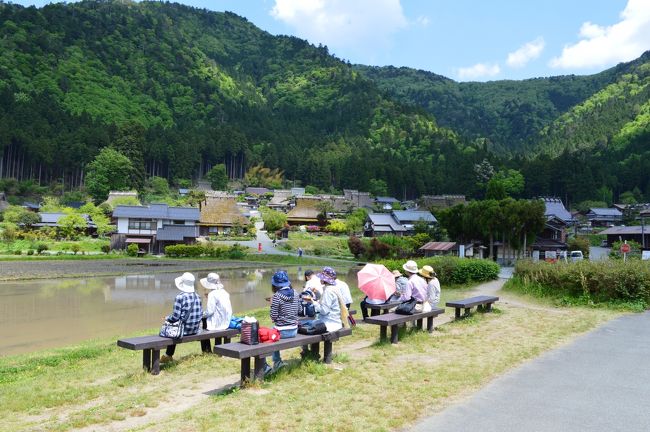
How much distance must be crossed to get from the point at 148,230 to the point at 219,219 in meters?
10.1

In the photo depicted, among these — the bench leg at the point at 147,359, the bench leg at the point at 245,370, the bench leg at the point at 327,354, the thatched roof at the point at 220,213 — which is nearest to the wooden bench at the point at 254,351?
the bench leg at the point at 245,370

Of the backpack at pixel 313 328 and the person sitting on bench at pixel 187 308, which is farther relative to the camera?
the person sitting on bench at pixel 187 308

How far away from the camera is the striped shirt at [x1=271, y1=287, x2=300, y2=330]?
615 cm

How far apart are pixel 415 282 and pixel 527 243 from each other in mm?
25132

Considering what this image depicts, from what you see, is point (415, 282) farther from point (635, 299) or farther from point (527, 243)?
point (527, 243)

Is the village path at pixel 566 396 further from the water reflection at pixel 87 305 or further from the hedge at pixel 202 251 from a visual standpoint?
the hedge at pixel 202 251

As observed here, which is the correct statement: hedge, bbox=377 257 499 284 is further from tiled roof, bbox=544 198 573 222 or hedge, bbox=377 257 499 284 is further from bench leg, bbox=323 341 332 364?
tiled roof, bbox=544 198 573 222

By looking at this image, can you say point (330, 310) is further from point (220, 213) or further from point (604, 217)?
point (604, 217)

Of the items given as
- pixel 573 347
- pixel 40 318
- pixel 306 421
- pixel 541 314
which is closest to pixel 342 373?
pixel 306 421

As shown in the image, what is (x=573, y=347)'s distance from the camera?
25.5ft

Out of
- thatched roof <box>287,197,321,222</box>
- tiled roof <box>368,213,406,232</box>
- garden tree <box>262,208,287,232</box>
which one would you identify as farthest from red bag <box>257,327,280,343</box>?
thatched roof <box>287,197,321,222</box>

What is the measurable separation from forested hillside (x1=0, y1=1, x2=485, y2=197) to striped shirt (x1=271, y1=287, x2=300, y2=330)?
7449 cm

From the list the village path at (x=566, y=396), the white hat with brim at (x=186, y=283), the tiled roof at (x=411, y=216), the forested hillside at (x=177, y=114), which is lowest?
the village path at (x=566, y=396)

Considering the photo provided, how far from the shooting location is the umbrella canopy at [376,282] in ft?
31.8
